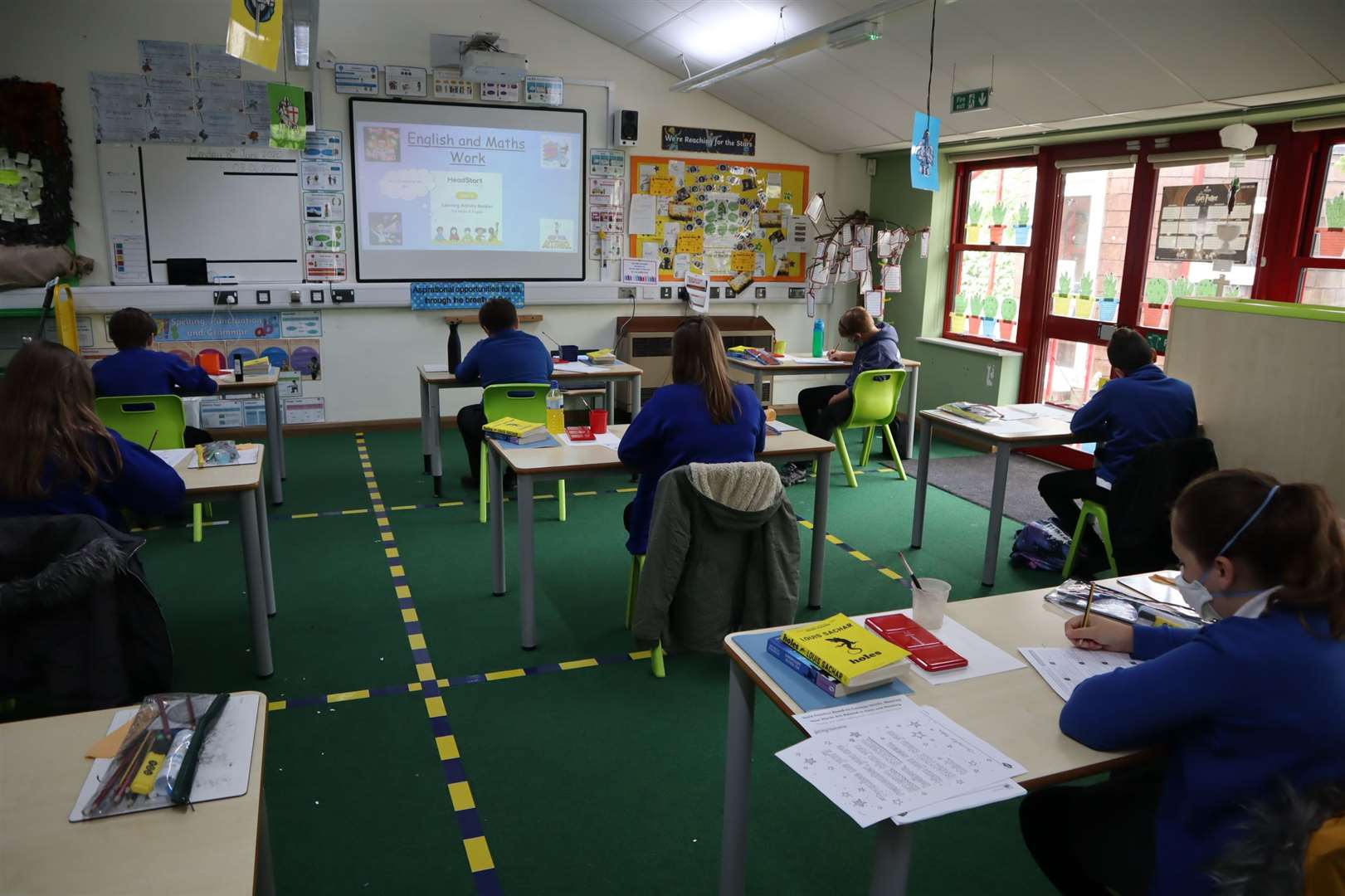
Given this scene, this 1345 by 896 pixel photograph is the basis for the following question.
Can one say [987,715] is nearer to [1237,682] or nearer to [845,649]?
[845,649]

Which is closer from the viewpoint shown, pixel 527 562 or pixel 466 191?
pixel 527 562

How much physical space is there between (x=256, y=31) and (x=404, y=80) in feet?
11.1

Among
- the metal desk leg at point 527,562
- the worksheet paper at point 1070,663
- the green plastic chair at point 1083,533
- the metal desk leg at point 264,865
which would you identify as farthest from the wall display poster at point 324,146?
the worksheet paper at point 1070,663

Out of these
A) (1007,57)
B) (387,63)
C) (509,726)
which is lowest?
(509,726)

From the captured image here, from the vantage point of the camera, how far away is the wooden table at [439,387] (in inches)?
209

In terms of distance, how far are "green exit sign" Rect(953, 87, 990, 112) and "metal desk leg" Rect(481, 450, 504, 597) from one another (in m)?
3.62

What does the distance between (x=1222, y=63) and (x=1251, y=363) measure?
4.79 ft

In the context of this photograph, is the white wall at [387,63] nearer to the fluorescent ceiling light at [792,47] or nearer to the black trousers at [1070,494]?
the fluorescent ceiling light at [792,47]

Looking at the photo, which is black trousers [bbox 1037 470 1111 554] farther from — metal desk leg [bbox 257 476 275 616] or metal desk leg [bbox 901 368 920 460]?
metal desk leg [bbox 257 476 275 616]

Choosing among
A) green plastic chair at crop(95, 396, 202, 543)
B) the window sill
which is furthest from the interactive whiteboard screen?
green plastic chair at crop(95, 396, 202, 543)

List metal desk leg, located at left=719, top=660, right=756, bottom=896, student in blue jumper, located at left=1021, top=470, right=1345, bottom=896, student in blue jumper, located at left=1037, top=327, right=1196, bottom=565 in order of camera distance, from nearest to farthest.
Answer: student in blue jumper, located at left=1021, top=470, right=1345, bottom=896 < metal desk leg, located at left=719, top=660, right=756, bottom=896 < student in blue jumper, located at left=1037, top=327, right=1196, bottom=565

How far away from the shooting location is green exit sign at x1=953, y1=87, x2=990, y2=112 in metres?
5.30

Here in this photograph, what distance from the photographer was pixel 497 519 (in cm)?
376

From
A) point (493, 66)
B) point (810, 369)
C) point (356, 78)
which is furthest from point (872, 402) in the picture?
point (356, 78)
